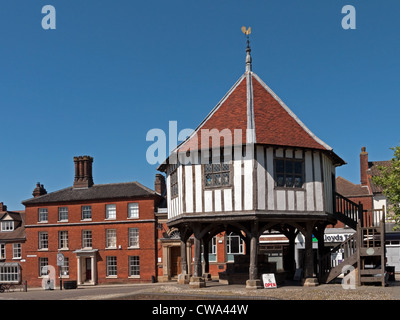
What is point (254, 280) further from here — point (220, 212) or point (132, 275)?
point (132, 275)

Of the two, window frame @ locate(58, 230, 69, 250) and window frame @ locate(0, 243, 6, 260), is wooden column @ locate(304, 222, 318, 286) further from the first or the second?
window frame @ locate(0, 243, 6, 260)

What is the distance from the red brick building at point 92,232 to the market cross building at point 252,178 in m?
22.4

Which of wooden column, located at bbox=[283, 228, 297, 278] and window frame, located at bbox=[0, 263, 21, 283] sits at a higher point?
wooden column, located at bbox=[283, 228, 297, 278]

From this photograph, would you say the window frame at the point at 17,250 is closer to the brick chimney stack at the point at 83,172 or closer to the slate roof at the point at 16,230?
the slate roof at the point at 16,230

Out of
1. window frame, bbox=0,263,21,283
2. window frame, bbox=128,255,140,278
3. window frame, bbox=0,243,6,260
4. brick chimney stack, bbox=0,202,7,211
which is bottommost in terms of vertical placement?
window frame, bbox=0,263,21,283

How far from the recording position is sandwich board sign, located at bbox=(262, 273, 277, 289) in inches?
861

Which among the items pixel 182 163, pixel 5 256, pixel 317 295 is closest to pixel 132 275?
pixel 5 256

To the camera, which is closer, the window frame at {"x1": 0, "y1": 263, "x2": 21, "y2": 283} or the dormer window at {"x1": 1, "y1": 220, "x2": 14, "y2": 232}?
the window frame at {"x1": 0, "y1": 263, "x2": 21, "y2": 283}

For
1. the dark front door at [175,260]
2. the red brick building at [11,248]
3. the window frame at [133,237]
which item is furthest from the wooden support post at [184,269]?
the red brick building at [11,248]

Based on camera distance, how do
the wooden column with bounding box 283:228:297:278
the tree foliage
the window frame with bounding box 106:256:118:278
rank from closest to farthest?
the wooden column with bounding box 283:228:297:278, the tree foliage, the window frame with bounding box 106:256:118:278

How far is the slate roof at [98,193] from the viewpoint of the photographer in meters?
47.5

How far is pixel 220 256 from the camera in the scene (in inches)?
1735

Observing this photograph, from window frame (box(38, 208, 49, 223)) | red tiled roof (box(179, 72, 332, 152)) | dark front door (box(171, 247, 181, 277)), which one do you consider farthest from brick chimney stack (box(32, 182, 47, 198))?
red tiled roof (box(179, 72, 332, 152))

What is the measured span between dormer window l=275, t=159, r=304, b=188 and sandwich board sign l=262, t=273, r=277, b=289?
12.4 ft
